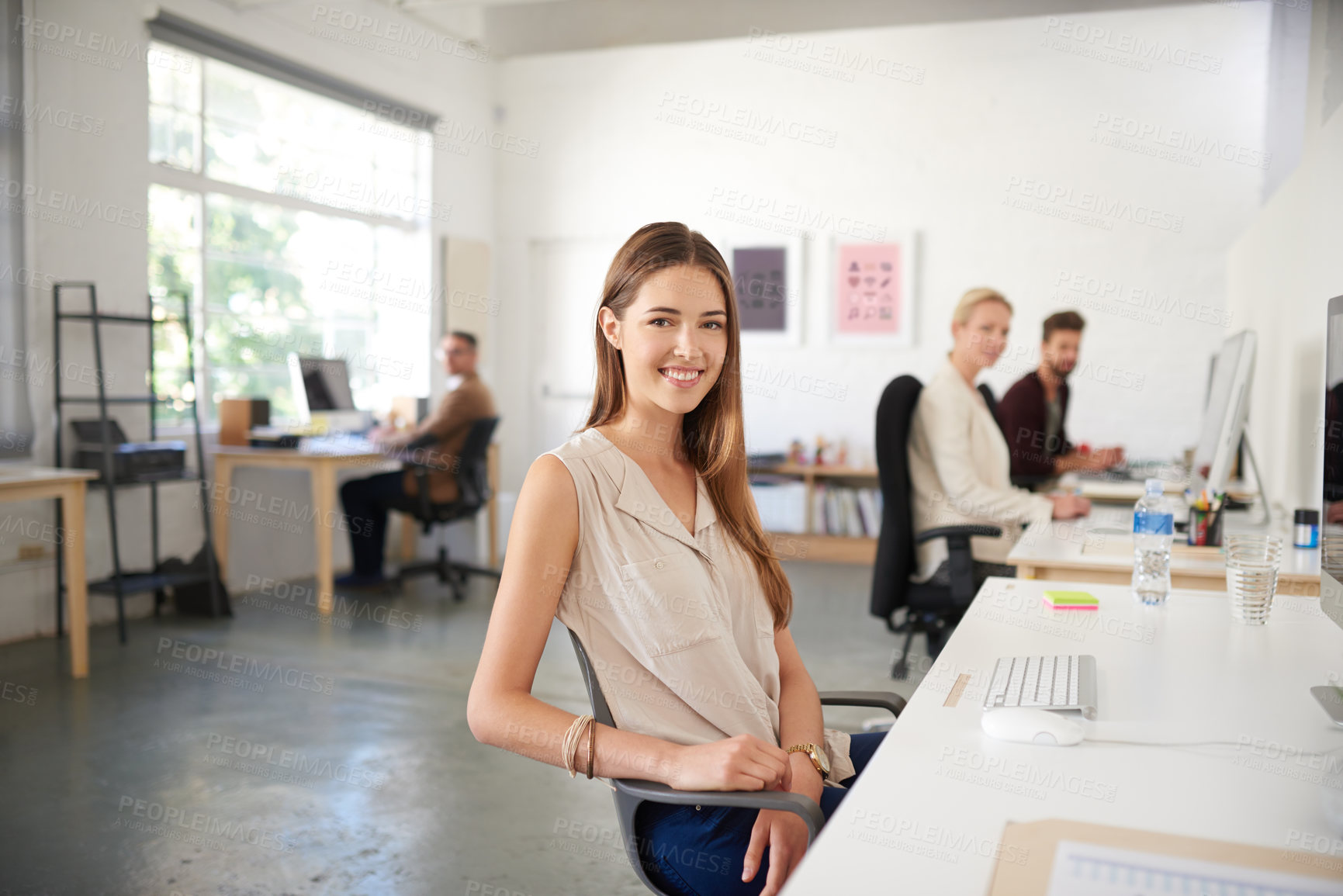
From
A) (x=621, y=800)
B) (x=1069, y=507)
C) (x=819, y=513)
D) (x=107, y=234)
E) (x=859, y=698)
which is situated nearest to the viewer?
(x=621, y=800)

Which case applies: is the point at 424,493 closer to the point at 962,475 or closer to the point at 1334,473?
the point at 962,475

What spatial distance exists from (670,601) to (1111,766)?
561 mm

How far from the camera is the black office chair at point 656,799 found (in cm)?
111

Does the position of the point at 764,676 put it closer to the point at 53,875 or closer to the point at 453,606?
the point at 53,875

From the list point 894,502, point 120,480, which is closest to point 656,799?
point 894,502

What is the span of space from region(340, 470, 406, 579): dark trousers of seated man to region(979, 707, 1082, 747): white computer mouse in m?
4.51

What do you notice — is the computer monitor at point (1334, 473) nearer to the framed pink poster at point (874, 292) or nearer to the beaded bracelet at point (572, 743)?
the beaded bracelet at point (572, 743)

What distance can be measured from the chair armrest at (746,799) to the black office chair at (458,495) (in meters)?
4.21

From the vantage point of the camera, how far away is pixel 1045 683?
1.37 m

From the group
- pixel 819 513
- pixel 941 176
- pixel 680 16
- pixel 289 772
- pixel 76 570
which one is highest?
pixel 680 16

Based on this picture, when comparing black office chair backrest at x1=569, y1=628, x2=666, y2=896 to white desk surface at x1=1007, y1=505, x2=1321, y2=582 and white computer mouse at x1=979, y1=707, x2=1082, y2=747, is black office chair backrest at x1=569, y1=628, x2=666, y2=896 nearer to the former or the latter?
white computer mouse at x1=979, y1=707, x2=1082, y2=747

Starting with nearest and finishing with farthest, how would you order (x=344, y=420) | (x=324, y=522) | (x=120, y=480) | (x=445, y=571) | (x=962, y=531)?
(x=962, y=531), (x=120, y=480), (x=324, y=522), (x=445, y=571), (x=344, y=420)

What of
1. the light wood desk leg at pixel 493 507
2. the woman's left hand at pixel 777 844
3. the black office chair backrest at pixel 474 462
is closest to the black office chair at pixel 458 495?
the black office chair backrest at pixel 474 462

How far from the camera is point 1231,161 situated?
5.64 m
